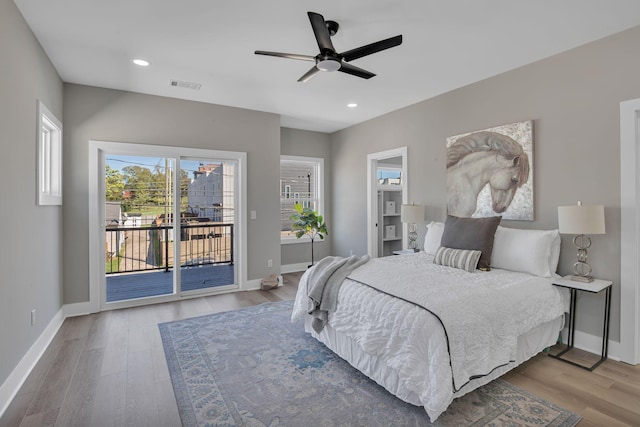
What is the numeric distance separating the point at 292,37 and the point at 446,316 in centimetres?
249

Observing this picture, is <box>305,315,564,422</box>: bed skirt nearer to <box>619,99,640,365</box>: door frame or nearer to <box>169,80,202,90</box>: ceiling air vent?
<box>619,99,640,365</box>: door frame

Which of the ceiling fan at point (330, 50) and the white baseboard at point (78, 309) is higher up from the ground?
the ceiling fan at point (330, 50)

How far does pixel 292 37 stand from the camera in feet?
9.15

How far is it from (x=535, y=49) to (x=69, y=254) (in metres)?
5.38

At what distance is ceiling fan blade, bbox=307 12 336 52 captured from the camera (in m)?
2.12

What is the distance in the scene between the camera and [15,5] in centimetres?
234

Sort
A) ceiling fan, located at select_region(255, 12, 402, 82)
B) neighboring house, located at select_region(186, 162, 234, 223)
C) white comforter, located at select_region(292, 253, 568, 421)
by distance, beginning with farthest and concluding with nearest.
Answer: neighboring house, located at select_region(186, 162, 234, 223)
ceiling fan, located at select_region(255, 12, 402, 82)
white comforter, located at select_region(292, 253, 568, 421)

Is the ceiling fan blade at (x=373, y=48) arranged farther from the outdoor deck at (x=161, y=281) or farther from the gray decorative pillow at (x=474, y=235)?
the outdoor deck at (x=161, y=281)

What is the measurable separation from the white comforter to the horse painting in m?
1.04

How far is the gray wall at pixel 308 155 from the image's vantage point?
20.1 ft

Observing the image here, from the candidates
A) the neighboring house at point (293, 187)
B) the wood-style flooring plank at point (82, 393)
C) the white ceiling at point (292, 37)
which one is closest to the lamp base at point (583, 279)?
the white ceiling at point (292, 37)

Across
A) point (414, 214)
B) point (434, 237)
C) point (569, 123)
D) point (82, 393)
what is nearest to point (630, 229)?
point (569, 123)

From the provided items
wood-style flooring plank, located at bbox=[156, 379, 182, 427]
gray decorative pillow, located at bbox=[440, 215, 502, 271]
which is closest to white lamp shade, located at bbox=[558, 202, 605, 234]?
gray decorative pillow, located at bbox=[440, 215, 502, 271]

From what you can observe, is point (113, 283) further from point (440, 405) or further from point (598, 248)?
point (598, 248)
